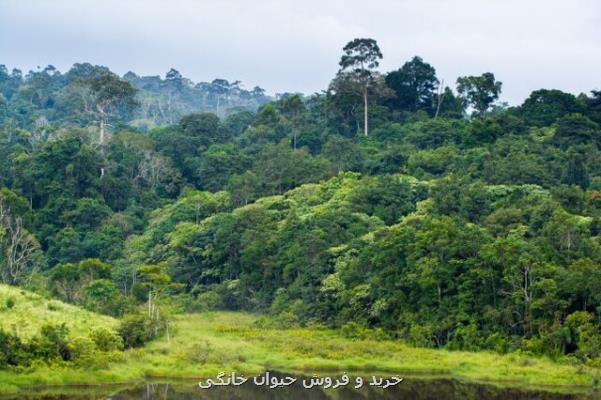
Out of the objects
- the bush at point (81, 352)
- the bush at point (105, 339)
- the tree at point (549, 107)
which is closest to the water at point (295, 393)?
the bush at point (81, 352)

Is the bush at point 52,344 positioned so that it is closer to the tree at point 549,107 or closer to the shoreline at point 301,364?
the shoreline at point 301,364

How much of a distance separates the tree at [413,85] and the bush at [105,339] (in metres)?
37.9

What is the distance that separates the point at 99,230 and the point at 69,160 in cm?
606

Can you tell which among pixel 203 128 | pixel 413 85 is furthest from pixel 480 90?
pixel 203 128

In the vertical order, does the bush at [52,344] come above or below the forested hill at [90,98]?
below

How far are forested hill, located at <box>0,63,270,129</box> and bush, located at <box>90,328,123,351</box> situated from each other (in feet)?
131

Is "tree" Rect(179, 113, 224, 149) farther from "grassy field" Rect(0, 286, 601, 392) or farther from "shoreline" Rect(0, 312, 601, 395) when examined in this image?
"grassy field" Rect(0, 286, 601, 392)

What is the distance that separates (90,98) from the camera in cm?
7944

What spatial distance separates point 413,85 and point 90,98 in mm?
27495

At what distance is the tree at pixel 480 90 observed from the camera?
64.1 metres

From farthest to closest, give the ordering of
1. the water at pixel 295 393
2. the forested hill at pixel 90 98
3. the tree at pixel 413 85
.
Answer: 1. the forested hill at pixel 90 98
2. the tree at pixel 413 85
3. the water at pixel 295 393

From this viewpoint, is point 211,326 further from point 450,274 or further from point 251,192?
point 251,192

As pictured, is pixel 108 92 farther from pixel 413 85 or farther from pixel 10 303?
pixel 10 303

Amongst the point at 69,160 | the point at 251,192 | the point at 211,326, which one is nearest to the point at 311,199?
the point at 251,192
